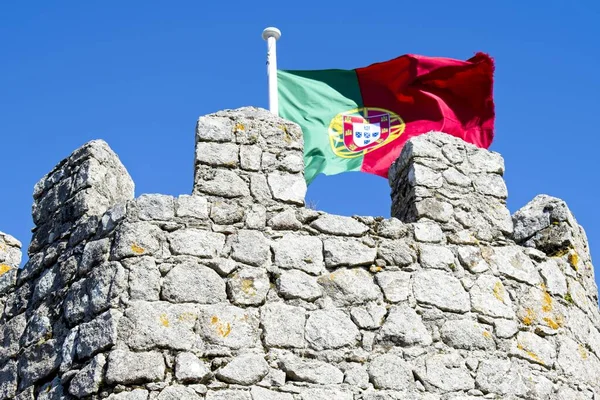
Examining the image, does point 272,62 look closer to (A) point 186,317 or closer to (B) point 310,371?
(A) point 186,317

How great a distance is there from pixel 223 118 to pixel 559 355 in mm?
2928

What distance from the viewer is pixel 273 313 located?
670cm

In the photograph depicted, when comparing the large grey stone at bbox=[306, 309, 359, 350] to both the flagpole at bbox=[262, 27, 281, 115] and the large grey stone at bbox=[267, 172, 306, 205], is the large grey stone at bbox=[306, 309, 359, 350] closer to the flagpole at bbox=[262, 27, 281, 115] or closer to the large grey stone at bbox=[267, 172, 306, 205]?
the large grey stone at bbox=[267, 172, 306, 205]

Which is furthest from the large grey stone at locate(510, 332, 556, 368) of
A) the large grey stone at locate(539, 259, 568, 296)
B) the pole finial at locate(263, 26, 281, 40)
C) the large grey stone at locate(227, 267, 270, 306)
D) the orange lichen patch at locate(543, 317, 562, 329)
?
the pole finial at locate(263, 26, 281, 40)

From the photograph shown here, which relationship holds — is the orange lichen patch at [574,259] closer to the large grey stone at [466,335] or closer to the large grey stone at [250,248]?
the large grey stone at [466,335]

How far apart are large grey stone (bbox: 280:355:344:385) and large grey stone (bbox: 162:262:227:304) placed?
61cm

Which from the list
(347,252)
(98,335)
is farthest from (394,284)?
(98,335)

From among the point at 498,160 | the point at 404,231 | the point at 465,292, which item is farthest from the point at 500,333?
the point at 498,160

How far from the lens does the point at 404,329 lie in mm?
6867

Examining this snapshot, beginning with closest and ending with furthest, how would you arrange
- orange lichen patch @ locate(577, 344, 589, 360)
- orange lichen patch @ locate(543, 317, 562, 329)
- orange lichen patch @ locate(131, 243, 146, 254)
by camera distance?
1. orange lichen patch @ locate(131, 243, 146, 254)
2. orange lichen patch @ locate(543, 317, 562, 329)
3. orange lichen patch @ locate(577, 344, 589, 360)

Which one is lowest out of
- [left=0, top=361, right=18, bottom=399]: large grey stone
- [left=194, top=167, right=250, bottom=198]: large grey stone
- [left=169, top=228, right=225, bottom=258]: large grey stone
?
[left=0, top=361, right=18, bottom=399]: large grey stone

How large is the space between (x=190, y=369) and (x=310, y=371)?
76 cm

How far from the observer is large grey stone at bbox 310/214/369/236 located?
7133 millimetres

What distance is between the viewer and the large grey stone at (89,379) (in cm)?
639
